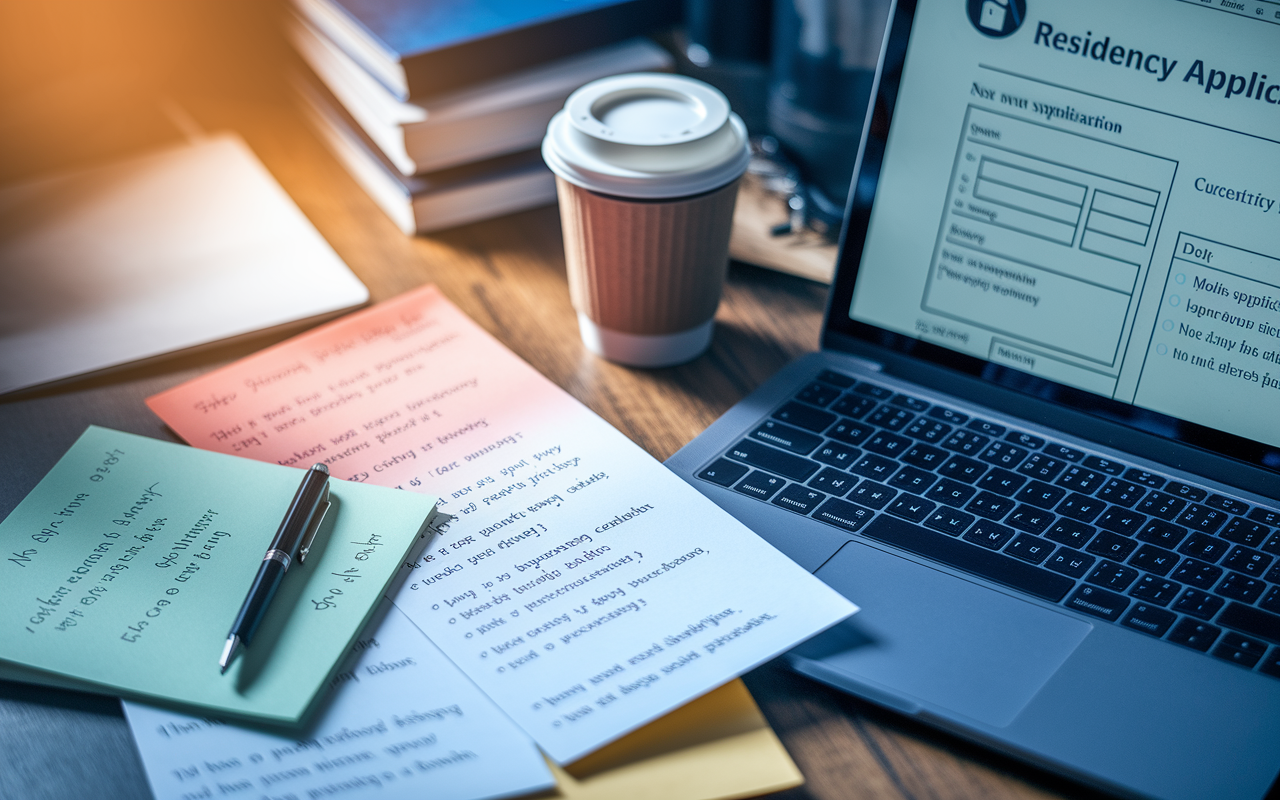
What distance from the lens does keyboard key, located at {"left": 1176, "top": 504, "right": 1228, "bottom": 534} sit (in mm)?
555

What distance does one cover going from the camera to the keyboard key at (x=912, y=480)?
59 cm

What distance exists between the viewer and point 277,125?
1.02 m

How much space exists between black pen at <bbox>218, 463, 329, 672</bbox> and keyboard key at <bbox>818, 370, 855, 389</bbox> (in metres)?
0.33

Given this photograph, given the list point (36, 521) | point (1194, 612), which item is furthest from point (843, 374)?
point (36, 521)

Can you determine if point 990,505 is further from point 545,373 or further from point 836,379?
point 545,373

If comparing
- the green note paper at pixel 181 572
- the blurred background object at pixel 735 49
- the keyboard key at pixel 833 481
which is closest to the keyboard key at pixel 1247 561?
the keyboard key at pixel 833 481

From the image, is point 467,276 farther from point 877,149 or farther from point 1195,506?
point 1195,506

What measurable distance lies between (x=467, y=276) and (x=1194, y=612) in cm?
57

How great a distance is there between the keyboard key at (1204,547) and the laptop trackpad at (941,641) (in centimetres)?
9

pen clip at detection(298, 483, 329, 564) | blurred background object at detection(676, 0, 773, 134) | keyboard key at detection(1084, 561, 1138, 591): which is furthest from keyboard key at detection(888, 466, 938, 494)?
blurred background object at detection(676, 0, 773, 134)

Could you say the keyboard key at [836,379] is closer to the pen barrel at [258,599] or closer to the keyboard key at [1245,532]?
the keyboard key at [1245,532]

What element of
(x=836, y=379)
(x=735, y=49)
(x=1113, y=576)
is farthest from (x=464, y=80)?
(x=1113, y=576)

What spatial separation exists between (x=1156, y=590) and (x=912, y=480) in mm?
141

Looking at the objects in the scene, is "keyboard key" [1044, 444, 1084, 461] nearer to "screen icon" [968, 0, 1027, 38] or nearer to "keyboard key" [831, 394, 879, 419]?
"keyboard key" [831, 394, 879, 419]
